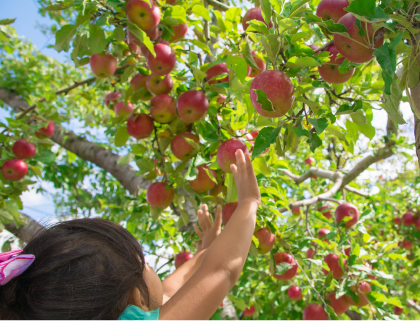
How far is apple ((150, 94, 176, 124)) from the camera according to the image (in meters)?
1.30

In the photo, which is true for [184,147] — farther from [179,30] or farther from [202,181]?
[179,30]

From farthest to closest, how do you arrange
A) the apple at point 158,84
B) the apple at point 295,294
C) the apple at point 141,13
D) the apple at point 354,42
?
the apple at point 295,294, the apple at point 158,84, the apple at point 141,13, the apple at point 354,42

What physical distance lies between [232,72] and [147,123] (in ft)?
1.83

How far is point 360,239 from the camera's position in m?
1.91

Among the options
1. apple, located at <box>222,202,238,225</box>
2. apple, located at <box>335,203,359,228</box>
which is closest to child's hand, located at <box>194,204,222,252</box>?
Answer: apple, located at <box>222,202,238,225</box>

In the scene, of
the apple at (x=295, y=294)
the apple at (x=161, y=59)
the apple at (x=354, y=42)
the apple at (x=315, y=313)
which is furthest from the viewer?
the apple at (x=295, y=294)

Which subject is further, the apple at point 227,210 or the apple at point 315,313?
the apple at point 315,313

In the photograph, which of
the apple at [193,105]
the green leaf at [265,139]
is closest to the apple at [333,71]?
the green leaf at [265,139]

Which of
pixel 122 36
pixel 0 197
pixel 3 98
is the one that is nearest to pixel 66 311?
pixel 122 36

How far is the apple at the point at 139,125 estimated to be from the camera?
1.38 metres

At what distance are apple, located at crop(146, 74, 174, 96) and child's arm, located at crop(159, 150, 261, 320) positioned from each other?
0.58 meters

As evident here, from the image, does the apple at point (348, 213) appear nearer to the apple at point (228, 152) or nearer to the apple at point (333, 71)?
the apple at point (228, 152)

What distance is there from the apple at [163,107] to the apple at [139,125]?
0.08 m

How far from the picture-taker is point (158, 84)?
1.34 m
